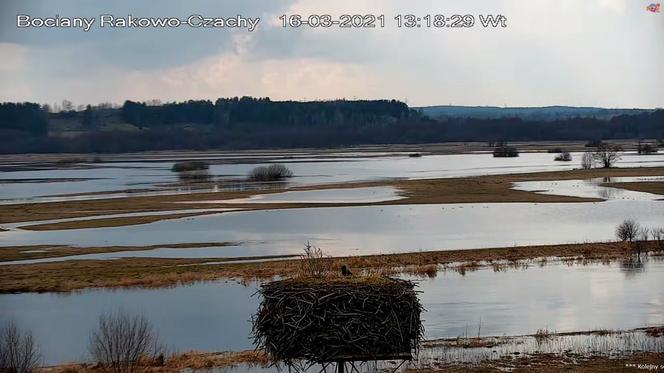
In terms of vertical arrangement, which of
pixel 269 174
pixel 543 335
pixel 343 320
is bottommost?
pixel 543 335

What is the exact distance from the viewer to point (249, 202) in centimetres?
7494

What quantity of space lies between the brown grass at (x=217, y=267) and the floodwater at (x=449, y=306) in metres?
1.38

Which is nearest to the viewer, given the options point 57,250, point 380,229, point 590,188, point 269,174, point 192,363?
point 192,363

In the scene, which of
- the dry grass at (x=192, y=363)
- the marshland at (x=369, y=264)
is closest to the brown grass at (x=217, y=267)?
the marshland at (x=369, y=264)

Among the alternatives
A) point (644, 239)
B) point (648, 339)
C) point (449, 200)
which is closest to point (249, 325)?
point (648, 339)

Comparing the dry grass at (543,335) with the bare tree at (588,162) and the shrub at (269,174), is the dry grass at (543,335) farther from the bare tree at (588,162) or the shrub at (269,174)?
the bare tree at (588,162)

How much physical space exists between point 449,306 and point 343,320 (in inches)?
735

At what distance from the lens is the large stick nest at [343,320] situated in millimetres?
13641

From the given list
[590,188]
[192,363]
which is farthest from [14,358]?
[590,188]

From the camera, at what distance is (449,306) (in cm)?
3180

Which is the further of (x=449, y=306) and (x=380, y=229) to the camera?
(x=380, y=229)

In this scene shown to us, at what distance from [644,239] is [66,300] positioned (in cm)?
2906

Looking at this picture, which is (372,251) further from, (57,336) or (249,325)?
(57,336)

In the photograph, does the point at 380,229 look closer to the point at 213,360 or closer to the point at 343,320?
the point at 213,360
